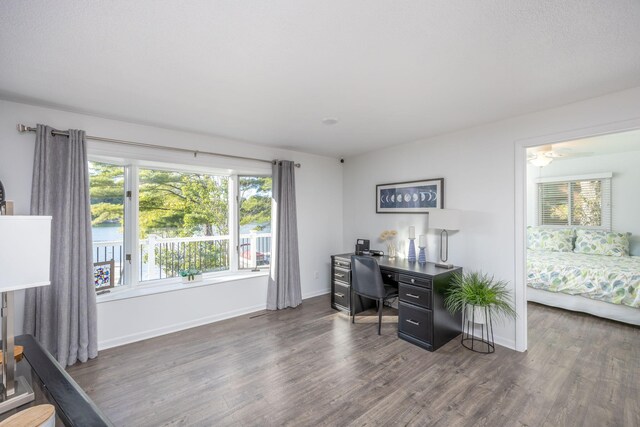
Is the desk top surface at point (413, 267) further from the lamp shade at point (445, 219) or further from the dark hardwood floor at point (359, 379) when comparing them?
the dark hardwood floor at point (359, 379)

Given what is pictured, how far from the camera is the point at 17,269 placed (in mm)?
1043

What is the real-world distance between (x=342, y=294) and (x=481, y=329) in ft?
5.64

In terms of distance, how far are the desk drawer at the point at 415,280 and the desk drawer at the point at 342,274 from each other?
872 mm

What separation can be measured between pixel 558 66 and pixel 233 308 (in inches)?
162

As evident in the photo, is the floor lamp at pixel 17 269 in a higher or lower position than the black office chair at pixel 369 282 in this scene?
higher

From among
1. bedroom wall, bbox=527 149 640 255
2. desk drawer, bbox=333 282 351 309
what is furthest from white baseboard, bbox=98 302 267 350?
bedroom wall, bbox=527 149 640 255

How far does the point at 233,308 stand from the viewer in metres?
3.77

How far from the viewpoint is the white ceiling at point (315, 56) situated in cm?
137

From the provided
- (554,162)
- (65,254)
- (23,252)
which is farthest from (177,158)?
(554,162)

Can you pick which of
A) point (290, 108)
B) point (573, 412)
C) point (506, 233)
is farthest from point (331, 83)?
point (573, 412)

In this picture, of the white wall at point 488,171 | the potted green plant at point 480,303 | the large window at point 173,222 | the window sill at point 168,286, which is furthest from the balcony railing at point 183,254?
the potted green plant at point 480,303

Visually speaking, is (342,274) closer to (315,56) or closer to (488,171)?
(488,171)

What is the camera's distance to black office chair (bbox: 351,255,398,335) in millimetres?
3244

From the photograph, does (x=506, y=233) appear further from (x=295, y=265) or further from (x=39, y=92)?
(x=39, y=92)
